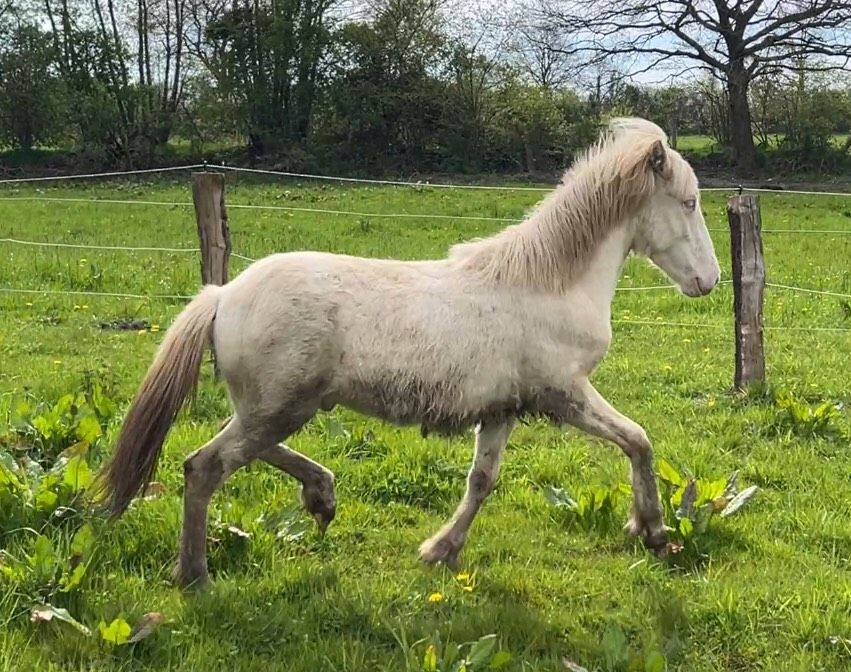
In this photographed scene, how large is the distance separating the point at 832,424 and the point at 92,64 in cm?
2876

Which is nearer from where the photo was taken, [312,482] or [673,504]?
[312,482]

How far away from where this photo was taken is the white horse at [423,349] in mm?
3447

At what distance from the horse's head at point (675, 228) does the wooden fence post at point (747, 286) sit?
7.16ft

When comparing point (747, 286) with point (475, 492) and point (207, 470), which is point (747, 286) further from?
point (207, 470)

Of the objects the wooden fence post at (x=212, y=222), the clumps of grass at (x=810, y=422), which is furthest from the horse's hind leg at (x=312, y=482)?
the clumps of grass at (x=810, y=422)

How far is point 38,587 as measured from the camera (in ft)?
10.2

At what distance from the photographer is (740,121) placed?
88.0 ft

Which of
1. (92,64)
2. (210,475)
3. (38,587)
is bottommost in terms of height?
(38,587)

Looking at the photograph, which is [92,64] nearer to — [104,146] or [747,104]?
[104,146]

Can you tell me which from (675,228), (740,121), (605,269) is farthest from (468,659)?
(740,121)

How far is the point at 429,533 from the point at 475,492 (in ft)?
1.17

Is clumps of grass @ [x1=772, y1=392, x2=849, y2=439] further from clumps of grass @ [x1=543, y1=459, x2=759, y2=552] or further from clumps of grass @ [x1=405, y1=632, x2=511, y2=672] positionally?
clumps of grass @ [x1=405, y1=632, x2=511, y2=672]

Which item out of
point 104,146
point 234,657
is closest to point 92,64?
point 104,146

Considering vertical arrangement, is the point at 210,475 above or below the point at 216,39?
below
